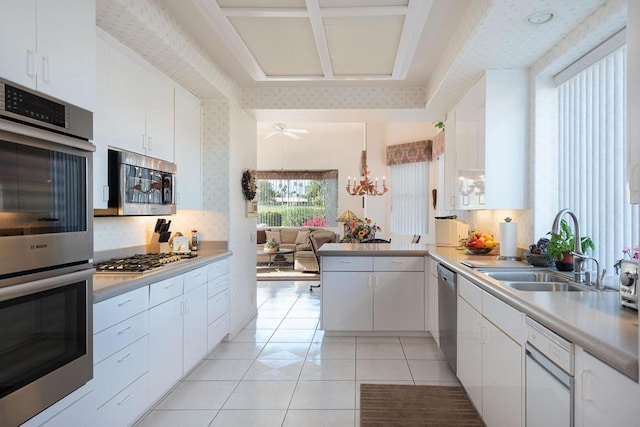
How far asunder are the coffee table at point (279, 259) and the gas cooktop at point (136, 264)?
525 centimetres

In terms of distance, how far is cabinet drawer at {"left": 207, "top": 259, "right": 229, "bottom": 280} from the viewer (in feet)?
11.4

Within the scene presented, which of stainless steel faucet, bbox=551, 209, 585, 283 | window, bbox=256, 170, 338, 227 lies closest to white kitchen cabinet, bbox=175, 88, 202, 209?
stainless steel faucet, bbox=551, 209, 585, 283

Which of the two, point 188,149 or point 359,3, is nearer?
point 359,3

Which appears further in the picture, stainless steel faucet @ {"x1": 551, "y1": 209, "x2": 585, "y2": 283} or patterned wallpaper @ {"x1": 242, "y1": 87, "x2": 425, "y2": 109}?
patterned wallpaper @ {"x1": 242, "y1": 87, "x2": 425, "y2": 109}

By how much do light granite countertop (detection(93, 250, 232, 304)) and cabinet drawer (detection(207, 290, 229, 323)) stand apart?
1.47ft

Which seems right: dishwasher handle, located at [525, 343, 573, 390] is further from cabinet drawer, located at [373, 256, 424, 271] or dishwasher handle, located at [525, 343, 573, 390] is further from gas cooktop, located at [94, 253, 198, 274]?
cabinet drawer, located at [373, 256, 424, 271]

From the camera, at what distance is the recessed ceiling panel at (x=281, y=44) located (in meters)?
2.83

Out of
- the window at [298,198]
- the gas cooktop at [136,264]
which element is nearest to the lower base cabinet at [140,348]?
the gas cooktop at [136,264]

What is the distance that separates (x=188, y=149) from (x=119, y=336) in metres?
2.06

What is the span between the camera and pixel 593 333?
1.25m

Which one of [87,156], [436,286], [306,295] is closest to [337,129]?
[306,295]

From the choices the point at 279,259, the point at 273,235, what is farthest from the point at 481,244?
the point at 273,235

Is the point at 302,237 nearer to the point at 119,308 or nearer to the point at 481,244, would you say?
the point at 481,244

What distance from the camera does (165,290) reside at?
8.72 ft
